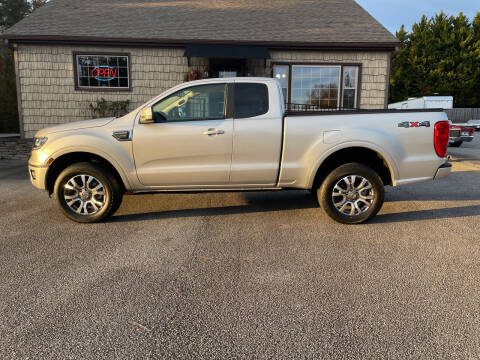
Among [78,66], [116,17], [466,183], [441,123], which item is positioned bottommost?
[466,183]

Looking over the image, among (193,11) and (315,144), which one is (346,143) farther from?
(193,11)

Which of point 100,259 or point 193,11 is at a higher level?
point 193,11

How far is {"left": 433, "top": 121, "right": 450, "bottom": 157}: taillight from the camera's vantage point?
15.9 ft

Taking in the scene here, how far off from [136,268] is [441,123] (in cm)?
422

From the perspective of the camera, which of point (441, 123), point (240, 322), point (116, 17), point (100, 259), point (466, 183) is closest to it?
point (240, 322)

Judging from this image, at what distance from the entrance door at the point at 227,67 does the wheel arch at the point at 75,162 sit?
8805 mm

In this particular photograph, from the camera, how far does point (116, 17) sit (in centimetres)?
1342

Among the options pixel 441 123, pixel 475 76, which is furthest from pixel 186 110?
pixel 475 76

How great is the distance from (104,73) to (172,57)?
2380mm

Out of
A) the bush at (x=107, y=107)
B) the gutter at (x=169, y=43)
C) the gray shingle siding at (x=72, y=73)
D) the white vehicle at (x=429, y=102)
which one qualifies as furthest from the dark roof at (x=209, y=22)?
the white vehicle at (x=429, y=102)

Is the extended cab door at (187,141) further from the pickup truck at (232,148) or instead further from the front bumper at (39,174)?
the front bumper at (39,174)

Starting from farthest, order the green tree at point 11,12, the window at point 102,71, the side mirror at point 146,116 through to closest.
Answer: the green tree at point 11,12 → the window at point 102,71 → the side mirror at point 146,116

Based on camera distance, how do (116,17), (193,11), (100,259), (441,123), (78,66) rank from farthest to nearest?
(193,11) < (116,17) < (78,66) < (441,123) < (100,259)

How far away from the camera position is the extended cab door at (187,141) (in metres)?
4.89
